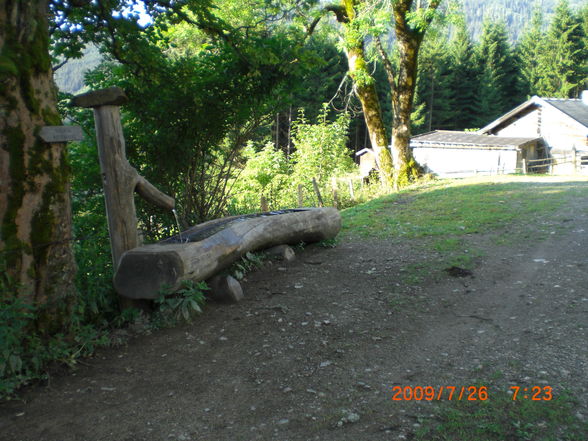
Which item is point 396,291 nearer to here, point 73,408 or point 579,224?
point 73,408

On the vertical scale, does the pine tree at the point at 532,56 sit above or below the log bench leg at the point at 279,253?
above

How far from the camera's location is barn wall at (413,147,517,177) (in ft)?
104

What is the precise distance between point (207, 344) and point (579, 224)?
681cm

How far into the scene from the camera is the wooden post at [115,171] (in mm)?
4320

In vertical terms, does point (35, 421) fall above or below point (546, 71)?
below

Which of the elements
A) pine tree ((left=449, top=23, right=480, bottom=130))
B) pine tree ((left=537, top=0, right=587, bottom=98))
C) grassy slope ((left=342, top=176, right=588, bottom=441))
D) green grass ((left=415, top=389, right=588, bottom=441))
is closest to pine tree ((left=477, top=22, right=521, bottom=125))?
pine tree ((left=449, top=23, right=480, bottom=130))

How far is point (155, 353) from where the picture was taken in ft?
13.2

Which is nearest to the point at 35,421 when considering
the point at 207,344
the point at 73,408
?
the point at 73,408

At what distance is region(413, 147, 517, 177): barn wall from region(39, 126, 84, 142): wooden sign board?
29.7 meters

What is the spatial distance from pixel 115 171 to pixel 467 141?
108 feet

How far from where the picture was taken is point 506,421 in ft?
9.24

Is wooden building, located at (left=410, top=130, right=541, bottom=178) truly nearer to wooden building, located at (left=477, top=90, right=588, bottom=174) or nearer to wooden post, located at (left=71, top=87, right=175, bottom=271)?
wooden building, located at (left=477, top=90, right=588, bottom=174)

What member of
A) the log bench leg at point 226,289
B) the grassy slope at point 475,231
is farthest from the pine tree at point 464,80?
the log bench leg at point 226,289
